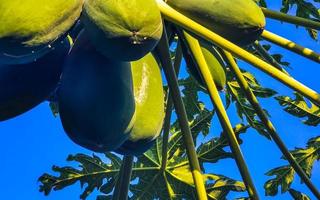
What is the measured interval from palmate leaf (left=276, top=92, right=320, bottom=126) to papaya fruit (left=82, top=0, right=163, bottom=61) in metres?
1.68

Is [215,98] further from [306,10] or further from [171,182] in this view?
[306,10]

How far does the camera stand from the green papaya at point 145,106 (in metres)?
1.88

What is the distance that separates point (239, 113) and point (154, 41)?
1.51m

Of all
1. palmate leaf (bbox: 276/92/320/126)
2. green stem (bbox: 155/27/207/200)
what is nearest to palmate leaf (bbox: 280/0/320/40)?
palmate leaf (bbox: 276/92/320/126)

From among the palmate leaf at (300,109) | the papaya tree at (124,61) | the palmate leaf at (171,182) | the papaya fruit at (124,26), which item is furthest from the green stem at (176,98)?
the palmate leaf at (300,109)

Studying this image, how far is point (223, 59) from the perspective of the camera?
95.5 inches

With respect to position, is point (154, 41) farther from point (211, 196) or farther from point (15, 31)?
point (211, 196)

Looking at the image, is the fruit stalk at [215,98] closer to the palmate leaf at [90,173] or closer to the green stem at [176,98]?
the green stem at [176,98]

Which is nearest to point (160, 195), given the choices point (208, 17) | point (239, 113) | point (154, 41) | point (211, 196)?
point (211, 196)

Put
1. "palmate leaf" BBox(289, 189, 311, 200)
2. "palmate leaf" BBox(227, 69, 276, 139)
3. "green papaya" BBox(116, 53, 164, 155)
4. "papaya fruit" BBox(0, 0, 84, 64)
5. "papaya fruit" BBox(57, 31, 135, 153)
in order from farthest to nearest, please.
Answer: "palmate leaf" BBox(227, 69, 276, 139) < "palmate leaf" BBox(289, 189, 311, 200) < "green papaya" BBox(116, 53, 164, 155) < "papaya fruit" BBox(57, 31, 135, 153) < "papaya fruit" BBox(0, 0, 84, 64)

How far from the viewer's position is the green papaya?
188 cm

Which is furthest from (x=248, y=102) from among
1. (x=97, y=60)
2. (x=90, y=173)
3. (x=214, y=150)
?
(x=97, y=60)

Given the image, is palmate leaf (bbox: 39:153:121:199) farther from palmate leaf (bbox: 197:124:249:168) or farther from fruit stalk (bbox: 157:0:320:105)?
fruit stalk (bbox: 157:0:320:105)

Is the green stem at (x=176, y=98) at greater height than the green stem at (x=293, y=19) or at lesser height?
lesser
